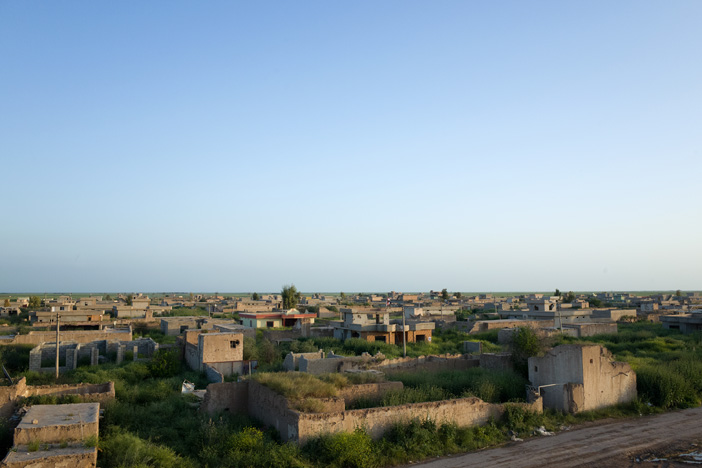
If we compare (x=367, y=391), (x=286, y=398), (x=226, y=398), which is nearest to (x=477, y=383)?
(x=367, y=391)

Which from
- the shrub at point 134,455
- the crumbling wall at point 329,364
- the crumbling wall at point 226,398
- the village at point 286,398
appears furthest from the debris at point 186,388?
the shrub at point 134,455

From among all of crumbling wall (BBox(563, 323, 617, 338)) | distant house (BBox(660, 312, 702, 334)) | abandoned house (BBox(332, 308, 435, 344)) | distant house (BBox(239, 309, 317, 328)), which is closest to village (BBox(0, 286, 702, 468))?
crumbling wall (BBox(563, 323, 617, 338))

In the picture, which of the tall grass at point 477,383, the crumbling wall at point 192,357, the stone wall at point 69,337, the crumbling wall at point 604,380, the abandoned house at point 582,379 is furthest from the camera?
the stone wall at point 69,337

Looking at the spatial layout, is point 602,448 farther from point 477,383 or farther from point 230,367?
point 230,367

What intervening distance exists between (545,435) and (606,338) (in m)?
26.7

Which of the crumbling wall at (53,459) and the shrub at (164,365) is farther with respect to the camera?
the shrub at (164,365)

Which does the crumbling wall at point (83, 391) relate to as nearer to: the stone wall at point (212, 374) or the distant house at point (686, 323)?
the stone wall at point (212, 374)

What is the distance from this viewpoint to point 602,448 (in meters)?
14.5

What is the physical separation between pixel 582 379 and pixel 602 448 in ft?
12.8

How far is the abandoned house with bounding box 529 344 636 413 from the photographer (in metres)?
18.0

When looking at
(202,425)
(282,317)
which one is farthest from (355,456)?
(282,317)

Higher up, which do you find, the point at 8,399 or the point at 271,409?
the point at 8,399

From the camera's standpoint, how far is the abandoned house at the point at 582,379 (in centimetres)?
1800

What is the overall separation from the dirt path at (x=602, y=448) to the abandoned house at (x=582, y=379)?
1.31 m
